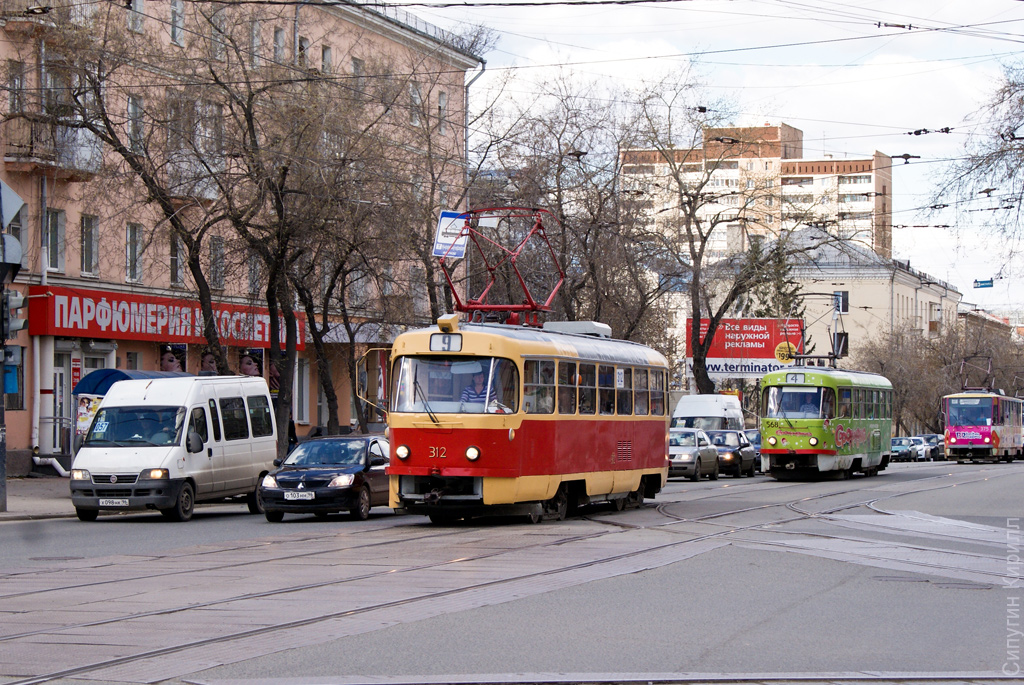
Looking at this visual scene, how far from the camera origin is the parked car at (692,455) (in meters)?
40.1

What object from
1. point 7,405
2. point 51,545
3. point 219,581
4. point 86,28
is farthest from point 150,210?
point 219,581

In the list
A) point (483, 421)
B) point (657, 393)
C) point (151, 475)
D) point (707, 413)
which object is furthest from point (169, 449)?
point (707, 413)

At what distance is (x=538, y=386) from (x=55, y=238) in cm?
2031

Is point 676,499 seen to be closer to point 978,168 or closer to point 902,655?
point 978,168

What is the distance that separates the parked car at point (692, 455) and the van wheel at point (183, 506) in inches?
767

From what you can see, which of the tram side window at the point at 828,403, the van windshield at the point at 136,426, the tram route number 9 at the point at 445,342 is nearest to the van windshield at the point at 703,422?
the tram side window at the point at 828,403

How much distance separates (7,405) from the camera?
33500 mm

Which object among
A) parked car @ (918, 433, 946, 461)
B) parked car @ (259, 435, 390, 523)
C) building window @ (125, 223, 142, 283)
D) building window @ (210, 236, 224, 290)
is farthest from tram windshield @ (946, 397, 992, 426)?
parked car @ (259, 435, 390, 523)

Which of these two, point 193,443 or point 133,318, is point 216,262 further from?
point 193,443

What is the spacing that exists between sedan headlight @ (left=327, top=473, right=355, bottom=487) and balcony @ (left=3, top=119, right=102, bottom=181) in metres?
14.1

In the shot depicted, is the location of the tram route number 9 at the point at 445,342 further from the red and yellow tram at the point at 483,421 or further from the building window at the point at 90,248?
the building window at the point at 90,248

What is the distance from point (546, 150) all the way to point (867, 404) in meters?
12.9

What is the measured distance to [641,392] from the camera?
80.1 ft

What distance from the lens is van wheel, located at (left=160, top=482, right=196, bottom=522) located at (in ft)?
72.6
